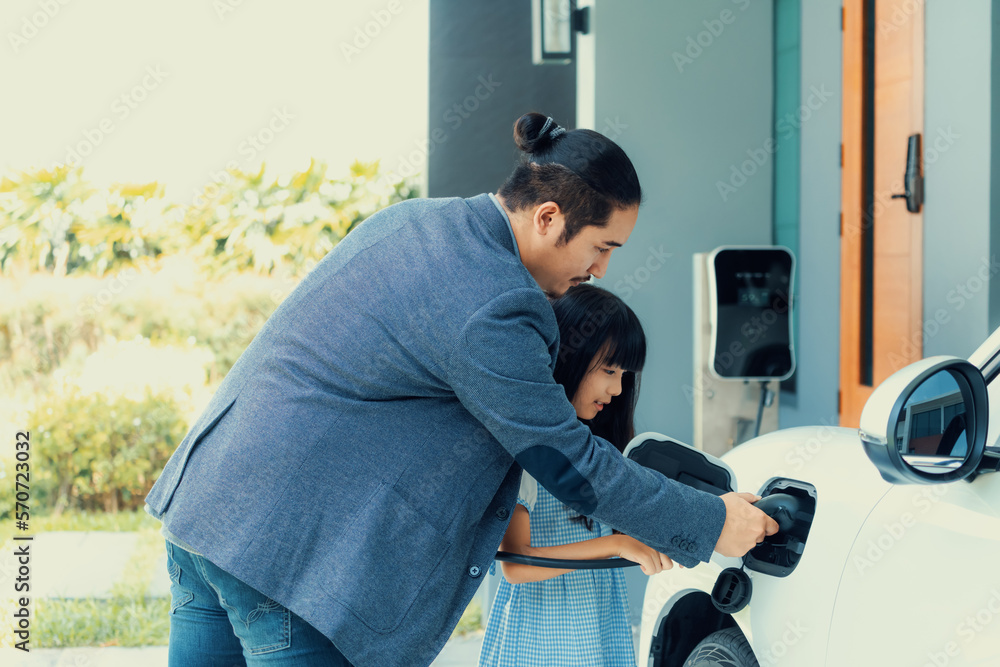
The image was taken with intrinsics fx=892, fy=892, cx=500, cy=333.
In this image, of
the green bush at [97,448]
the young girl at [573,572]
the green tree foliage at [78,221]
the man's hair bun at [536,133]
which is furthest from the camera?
the green tree foliage at [78,221]

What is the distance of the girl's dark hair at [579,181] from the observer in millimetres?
1563

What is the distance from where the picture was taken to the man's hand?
156cm

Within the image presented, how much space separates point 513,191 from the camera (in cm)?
165

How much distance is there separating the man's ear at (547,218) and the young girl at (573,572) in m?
0.46

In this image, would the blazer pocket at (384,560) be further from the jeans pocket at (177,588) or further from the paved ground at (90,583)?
the paved ground at (90,583)

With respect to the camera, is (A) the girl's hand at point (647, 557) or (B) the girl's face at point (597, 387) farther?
(B) the girl's face at point (597, 387)

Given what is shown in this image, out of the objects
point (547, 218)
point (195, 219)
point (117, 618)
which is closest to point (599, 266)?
point (547, 218)

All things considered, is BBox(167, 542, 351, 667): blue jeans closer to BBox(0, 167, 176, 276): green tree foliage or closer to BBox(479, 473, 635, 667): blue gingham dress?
BBox(479, 473, 635, 667): blue gingham dress

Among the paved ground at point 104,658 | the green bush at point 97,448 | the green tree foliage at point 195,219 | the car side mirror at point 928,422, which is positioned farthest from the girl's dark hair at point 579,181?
the green tree foliage at point 195,219

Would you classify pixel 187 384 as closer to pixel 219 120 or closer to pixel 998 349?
pixel 219 120

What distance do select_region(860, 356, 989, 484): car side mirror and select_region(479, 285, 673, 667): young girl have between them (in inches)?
30.2

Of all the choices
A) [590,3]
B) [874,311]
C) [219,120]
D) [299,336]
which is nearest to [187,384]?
[219,120]

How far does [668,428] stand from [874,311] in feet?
3.59

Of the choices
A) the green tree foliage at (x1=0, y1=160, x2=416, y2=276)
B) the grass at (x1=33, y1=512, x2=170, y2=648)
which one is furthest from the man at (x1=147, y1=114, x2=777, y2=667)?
the green tree foliage at (x1=0, y1=160, x2=416, y2=276)
